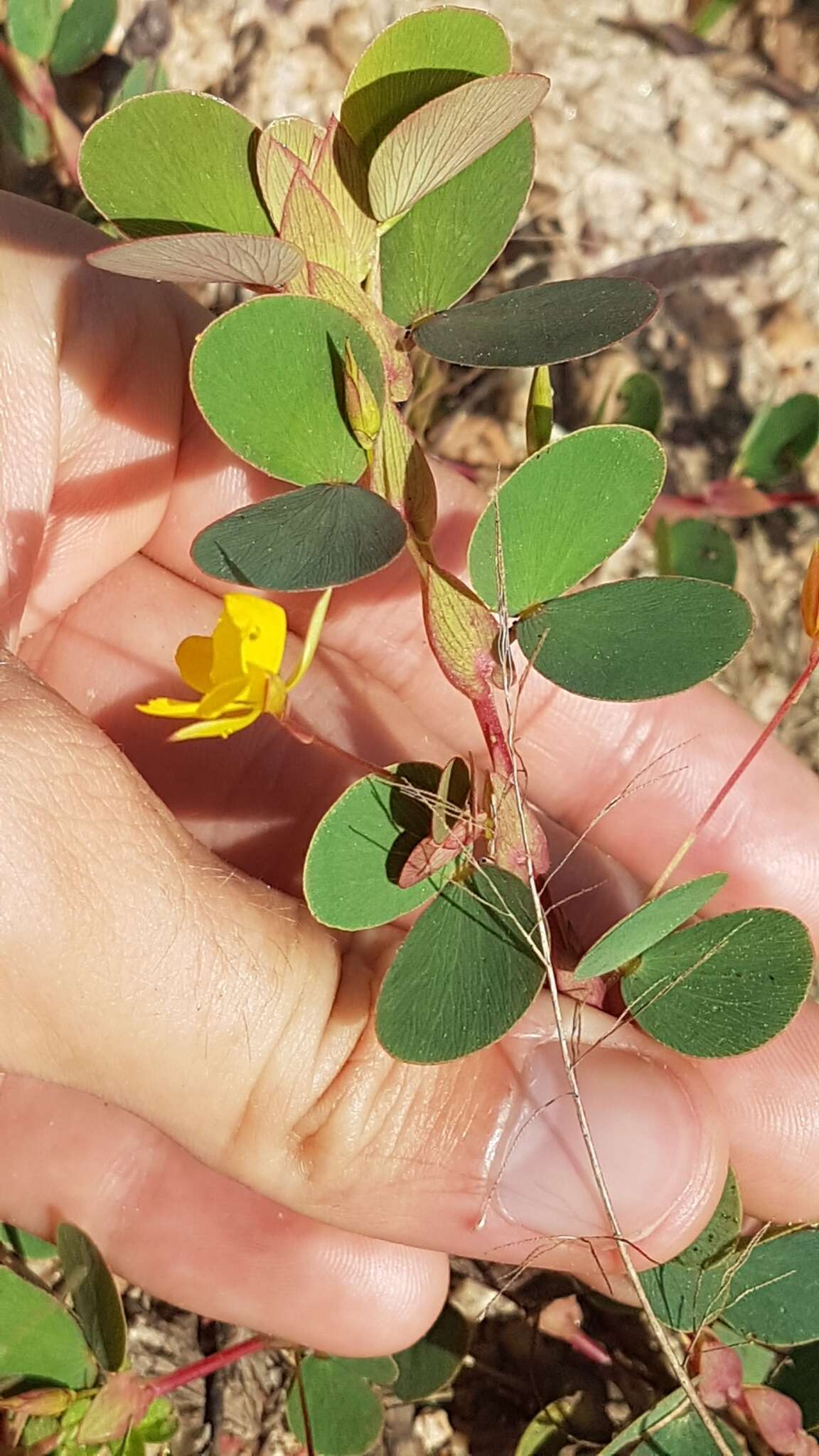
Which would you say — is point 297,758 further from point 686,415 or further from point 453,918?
point 686,415

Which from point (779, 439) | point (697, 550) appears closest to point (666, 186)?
point (779, 439)

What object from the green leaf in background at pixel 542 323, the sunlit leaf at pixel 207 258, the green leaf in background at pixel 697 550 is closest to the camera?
the sunlit leaf at pixel 207 258

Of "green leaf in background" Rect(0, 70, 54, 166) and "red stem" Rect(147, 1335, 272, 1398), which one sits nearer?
"red stem" Rect(147, 1335, 272, 1398)

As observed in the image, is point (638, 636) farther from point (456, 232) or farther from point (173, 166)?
point (173, 166)

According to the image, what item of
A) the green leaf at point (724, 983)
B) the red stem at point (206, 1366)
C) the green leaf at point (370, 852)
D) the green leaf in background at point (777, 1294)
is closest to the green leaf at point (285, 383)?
the green leaf at point (370, 852)

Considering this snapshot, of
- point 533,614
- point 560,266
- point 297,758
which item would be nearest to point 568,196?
point 560,266

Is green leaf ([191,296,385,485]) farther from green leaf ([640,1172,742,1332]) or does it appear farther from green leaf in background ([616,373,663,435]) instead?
green leaf in background ([616,373,663,435])

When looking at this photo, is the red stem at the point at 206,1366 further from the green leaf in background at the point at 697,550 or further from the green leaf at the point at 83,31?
the green leaf at the point at 83,31

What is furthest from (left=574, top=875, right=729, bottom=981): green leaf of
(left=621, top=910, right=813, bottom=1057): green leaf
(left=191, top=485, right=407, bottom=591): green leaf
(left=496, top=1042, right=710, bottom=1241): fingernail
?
(left=191, top=485, right=407, bottom=591): green leaf
